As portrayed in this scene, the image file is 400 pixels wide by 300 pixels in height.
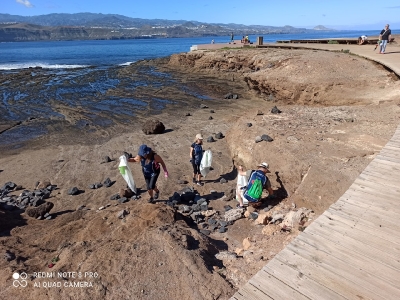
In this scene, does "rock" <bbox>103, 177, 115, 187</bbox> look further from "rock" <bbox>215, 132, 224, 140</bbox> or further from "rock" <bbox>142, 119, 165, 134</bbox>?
"rock" <bbox>215, 132, 224, 140</bbox>

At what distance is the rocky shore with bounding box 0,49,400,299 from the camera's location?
205 inches

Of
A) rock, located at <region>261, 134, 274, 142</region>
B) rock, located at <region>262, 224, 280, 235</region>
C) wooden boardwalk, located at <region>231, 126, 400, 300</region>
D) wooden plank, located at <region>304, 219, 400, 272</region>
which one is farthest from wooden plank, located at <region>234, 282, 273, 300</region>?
rock, located at <region>261, 134, 274, 142</region>

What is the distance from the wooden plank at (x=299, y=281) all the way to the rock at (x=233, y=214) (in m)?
3.35

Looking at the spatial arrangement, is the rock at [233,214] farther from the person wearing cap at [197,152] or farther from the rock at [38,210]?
the rock at [38,210]

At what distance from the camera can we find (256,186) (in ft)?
25.9

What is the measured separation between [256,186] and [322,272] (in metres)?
3.80

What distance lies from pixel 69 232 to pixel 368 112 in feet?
37.4

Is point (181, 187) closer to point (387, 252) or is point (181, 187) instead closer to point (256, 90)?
point (387, 252)

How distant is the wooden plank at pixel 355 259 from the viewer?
4043mm

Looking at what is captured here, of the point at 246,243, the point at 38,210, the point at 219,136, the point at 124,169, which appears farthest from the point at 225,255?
the point at 219,136

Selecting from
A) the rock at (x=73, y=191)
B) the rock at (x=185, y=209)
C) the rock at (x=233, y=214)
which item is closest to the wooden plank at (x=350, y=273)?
the rock at (x=233, y=214)

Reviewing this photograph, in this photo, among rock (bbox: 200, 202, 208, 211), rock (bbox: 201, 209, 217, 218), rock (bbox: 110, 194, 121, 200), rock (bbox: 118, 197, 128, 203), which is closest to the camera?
rock (bbox: 201, 209, 217, 218)

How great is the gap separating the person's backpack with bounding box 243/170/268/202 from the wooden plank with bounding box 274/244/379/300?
324 cm

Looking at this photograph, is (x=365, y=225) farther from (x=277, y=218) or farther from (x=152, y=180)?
(x=152, y=180)
